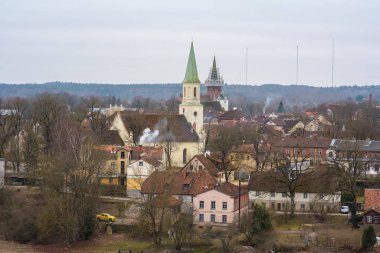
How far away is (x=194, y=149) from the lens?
7238 centimetres

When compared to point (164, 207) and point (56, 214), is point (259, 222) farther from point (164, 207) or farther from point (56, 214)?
point (56, 214)

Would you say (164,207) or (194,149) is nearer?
(164,207)

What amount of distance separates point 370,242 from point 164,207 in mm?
12407

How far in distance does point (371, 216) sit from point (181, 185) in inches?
500

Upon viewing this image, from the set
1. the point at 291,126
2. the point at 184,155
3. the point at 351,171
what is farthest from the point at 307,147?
the point at 291,126

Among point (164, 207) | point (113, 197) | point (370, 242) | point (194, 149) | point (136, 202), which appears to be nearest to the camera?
point (370, 242)

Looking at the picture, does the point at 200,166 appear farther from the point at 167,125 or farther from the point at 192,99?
the point at 192,99

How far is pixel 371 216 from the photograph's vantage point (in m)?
49.2

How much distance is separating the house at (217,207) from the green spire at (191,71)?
25.8 metres

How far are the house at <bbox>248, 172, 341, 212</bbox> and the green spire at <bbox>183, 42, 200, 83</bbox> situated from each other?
22.3 meters

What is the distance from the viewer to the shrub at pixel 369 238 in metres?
44.2

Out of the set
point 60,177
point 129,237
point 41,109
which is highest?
point 41,109

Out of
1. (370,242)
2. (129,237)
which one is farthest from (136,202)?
(370,242)

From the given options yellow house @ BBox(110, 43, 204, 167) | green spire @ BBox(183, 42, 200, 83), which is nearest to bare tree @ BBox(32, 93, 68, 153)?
yellow house @ BBox(110, 43, 204, 167)
